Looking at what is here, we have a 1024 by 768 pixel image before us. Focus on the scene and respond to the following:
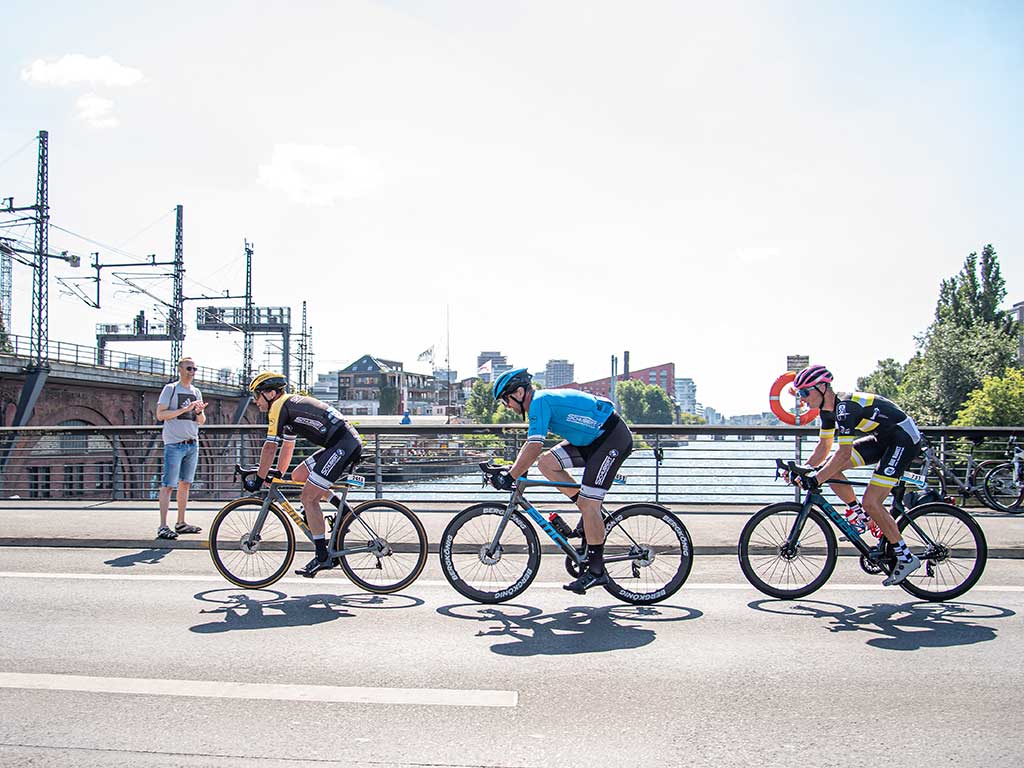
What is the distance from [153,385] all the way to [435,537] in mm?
54972

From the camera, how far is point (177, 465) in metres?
9.88

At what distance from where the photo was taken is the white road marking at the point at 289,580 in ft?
23.7

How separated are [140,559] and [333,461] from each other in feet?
9.88

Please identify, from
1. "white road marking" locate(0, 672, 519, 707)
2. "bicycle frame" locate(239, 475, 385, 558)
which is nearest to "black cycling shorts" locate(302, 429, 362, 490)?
"bicycle frame" locate(239, 475, 385, 558)

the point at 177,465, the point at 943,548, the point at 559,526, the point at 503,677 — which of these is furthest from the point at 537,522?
the point at 177,465

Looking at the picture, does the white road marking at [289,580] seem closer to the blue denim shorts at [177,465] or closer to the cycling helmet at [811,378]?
the cycling helmet at [811,378]

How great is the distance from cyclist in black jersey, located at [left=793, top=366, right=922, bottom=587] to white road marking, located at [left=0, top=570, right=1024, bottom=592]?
567mm

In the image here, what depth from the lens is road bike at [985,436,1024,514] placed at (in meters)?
13.8

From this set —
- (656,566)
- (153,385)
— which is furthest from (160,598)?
(153,385)

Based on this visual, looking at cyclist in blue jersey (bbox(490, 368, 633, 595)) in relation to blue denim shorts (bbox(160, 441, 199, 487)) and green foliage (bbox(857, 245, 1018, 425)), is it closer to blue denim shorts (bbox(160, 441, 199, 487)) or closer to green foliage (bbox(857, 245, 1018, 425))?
blue denim shorts (bbox(160, 441, 199, 487))

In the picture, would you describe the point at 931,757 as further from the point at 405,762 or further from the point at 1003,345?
the point at 1003,345

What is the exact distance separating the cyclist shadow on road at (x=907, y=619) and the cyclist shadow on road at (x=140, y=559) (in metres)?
5.78

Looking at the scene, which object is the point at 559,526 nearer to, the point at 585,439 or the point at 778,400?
the point at 585,439

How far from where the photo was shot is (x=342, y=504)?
7.10 metres
